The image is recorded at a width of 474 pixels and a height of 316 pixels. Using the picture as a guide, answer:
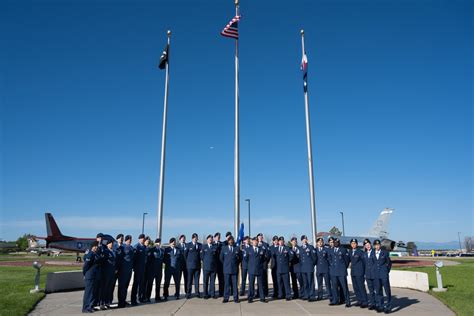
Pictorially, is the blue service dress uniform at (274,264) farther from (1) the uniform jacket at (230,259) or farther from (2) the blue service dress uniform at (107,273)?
(2) the blue service dress uniform at (107,273)

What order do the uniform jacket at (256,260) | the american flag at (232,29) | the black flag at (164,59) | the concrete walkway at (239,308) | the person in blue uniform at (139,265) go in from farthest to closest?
the black flag at (164,59) < the american flag at (232,29) < the uniform jacket at (256,260) < the person in blue uniform at (139,265) < the concrete walkway at (239,308)

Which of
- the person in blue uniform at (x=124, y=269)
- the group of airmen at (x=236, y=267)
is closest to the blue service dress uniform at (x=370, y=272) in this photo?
the group of airmen at (x=236, y=267)

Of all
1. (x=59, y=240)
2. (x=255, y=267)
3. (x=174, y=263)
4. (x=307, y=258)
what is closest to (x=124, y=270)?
(x=174, y=263)

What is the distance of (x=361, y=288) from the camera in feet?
30.1

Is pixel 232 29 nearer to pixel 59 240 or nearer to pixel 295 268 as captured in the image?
pixel 295 268

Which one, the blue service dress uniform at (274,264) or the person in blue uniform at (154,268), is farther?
the blue service dress uniform at (274,264)

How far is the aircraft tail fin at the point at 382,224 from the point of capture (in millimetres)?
43719

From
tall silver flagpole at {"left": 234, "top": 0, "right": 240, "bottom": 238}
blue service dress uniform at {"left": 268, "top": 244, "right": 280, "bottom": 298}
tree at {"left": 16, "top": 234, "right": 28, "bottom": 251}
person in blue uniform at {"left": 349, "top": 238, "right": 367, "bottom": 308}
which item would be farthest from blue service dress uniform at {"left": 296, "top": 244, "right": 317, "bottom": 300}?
tree at {"left": 16, "top": 234, "right": 28, "bottom": 251}

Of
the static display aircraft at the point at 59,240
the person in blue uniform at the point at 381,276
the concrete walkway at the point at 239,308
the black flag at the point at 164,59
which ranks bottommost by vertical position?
the concrete walkway at the point at 239,308

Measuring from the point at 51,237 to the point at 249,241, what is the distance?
41715 mm

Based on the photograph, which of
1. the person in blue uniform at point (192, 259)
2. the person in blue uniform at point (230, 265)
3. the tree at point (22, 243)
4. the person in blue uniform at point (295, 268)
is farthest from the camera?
the tree at point (22, 243)

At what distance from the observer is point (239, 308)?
880cm

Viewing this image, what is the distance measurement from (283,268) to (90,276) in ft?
16.5

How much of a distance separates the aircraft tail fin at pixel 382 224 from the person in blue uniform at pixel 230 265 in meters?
38.2
